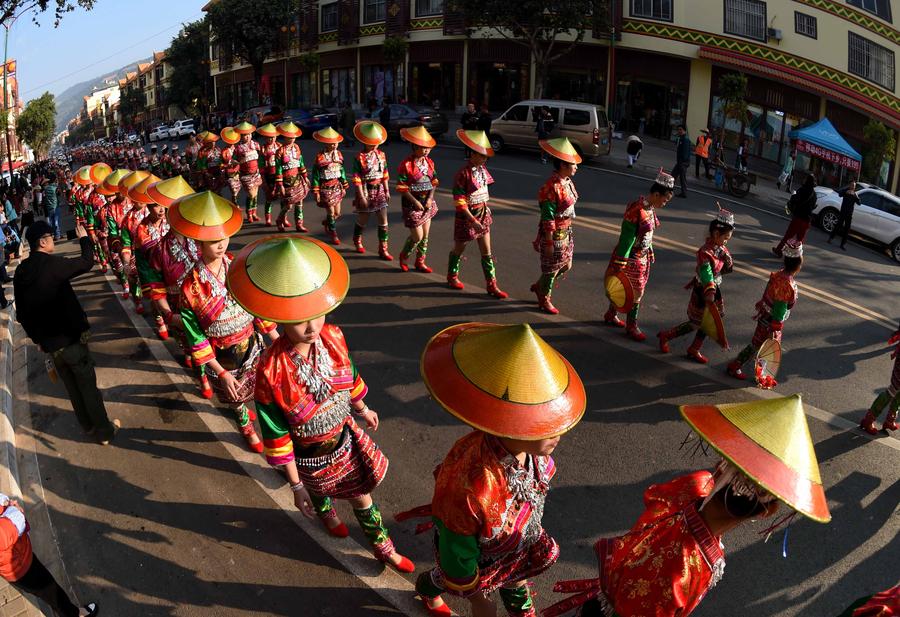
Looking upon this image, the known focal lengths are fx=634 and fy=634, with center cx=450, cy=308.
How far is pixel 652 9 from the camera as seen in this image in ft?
91.6

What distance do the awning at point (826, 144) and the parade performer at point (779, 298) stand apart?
609 inches

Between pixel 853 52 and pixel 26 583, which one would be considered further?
pixel 853 52

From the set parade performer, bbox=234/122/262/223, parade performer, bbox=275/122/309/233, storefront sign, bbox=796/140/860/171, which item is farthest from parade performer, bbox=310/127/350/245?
storefront sign, bbox=796/140/860/171

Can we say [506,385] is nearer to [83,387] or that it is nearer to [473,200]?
[83,387]

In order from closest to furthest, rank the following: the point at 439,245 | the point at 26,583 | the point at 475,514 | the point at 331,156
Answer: the point at 475,514 < the point at 26,583 < the point at 331,156 < the point at 439,245

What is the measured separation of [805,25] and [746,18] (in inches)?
88.2

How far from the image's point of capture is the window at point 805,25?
25.2m

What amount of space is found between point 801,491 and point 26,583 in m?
3.88

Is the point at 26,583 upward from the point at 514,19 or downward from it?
downward

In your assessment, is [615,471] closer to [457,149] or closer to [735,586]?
[735,586]

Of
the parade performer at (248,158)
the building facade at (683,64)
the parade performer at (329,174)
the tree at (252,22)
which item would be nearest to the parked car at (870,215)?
the building facade at (683,64)

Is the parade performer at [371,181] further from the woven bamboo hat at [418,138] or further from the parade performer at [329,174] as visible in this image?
the woven bamboo hat at [418,138]

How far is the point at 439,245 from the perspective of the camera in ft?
37.1


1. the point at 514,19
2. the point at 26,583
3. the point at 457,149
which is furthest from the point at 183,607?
the point at 514,19
